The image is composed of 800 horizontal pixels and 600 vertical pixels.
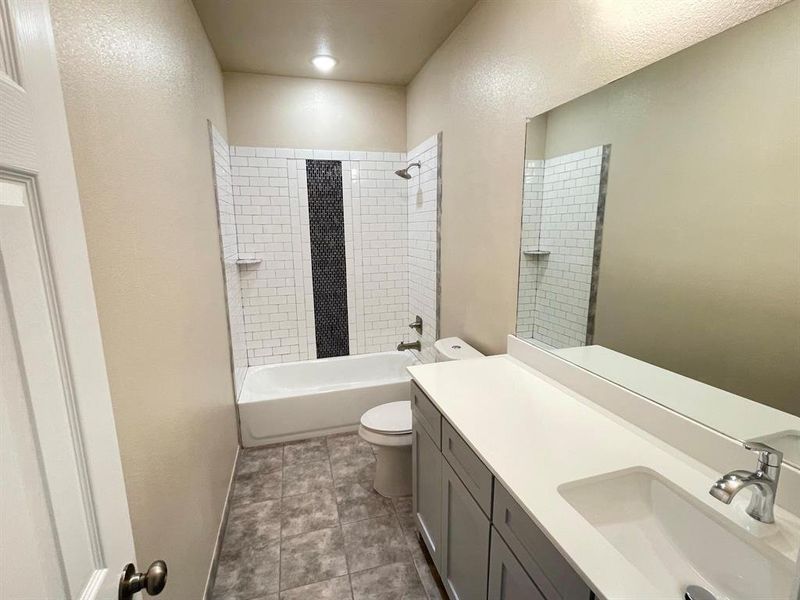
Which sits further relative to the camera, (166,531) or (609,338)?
(609,338)

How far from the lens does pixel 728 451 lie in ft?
3.08

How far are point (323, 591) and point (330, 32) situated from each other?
9.64ft

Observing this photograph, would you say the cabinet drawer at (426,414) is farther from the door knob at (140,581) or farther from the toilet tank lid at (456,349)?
the door knob at (140,581)

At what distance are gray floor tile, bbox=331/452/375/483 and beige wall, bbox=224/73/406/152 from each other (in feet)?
8.01

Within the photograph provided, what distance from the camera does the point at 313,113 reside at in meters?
3.05

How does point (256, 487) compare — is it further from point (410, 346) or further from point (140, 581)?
point (140, 581)

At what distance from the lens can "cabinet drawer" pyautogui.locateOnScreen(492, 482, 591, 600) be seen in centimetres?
77

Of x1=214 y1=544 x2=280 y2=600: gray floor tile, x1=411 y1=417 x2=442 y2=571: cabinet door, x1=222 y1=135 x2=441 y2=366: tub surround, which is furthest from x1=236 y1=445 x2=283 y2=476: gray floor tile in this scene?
x1=411 y1=417 x2=442 y2=571: cabinet door

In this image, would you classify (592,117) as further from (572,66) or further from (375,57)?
(375,57)

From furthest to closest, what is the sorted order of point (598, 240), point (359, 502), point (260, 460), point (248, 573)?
point (260, 460)
point (359, 502)
point (248, 573)
point (598, 240)

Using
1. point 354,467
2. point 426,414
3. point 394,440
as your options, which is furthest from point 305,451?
point 426,414

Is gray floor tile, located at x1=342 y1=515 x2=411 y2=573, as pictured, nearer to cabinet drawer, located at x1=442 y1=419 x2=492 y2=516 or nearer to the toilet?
the toilet

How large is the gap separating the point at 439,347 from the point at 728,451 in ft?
4.75

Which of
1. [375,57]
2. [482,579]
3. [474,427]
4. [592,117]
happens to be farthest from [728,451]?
[375,57]
